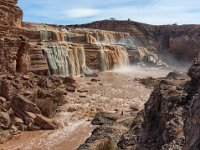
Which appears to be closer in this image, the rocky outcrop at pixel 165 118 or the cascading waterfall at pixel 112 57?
the rocky outcrop at pixel 165 118

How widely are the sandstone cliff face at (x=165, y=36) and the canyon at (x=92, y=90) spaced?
0.15 m

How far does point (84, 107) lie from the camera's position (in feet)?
62.7

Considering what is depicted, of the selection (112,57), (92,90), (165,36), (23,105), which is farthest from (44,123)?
(165,36)

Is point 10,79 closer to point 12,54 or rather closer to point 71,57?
point 12,54

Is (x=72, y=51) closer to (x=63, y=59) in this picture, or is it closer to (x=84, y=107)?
(x=63, y=59)

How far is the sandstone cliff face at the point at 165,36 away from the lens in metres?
47.3

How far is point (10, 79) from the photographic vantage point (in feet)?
67.0

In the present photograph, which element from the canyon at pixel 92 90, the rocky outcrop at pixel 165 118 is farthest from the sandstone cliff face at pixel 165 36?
the rocky outcrop at pixel 165 118

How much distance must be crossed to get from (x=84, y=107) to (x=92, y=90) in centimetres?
581

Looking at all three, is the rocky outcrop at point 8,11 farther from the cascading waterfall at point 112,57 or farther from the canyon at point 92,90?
the cascading waterfall at point 112,57

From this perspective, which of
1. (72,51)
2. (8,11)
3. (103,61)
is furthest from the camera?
(103,61)

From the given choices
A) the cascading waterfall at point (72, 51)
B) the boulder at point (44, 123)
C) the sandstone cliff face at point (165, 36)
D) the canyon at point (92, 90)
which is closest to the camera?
the canyon at point (92, 90)

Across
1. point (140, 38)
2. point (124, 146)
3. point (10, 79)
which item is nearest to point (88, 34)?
point (140, 38)

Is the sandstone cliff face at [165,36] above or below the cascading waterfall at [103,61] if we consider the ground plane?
above
